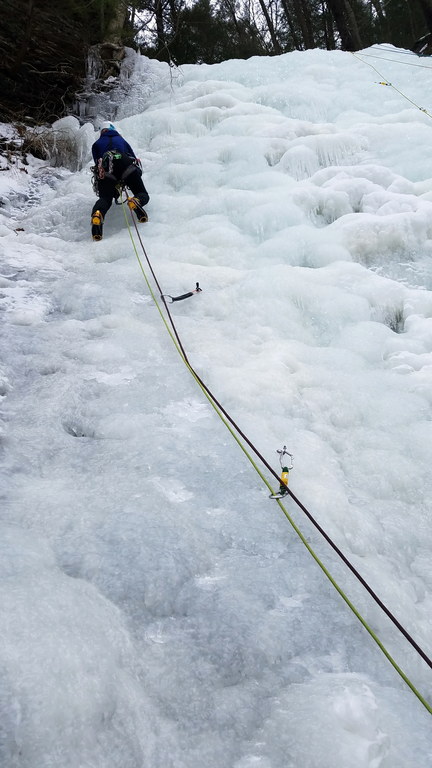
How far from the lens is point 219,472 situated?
2.27 m

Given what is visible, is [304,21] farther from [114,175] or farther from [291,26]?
[114,175]

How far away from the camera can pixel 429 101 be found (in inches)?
272

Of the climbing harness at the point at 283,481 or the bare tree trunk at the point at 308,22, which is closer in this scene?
the climbing harness at the point at 283,481

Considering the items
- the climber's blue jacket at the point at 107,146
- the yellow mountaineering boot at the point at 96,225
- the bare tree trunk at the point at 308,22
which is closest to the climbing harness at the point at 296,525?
the yellow mountaineering boot at the point at 96,225

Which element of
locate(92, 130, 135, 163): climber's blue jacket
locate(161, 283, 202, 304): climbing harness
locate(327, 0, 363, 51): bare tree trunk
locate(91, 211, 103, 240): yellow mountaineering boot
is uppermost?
locate(327, 0, 363, 51): bare tree trunk

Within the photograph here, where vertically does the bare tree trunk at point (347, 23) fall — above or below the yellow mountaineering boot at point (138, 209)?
above

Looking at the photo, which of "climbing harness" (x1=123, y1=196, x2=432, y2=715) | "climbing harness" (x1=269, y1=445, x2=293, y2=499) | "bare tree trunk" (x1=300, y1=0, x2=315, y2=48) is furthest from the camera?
"bare tree trunk" (x1=300, y1=0, x2=315, y2=48)

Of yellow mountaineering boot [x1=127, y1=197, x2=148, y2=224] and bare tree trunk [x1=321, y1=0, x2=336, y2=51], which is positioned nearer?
yellow mountaineering boot [x1=127, y1=197, x2=148, y2=224]

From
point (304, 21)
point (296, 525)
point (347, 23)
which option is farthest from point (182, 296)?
point (304, 21)

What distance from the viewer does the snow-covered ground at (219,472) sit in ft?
4.37

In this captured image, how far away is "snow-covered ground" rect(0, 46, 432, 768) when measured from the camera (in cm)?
133

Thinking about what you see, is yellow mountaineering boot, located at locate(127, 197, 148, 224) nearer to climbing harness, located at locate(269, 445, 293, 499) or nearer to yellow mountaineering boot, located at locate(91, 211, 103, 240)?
yellow mountaineering boot, located at locate(91, 211, 103, 240)

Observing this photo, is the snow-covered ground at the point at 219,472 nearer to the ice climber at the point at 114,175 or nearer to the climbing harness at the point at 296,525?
the climbing harness at the point at 296,525

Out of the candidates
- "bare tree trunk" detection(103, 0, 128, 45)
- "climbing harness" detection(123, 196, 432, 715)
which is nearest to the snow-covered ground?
"climbing harness" detection(123, 196, 432, 715)
